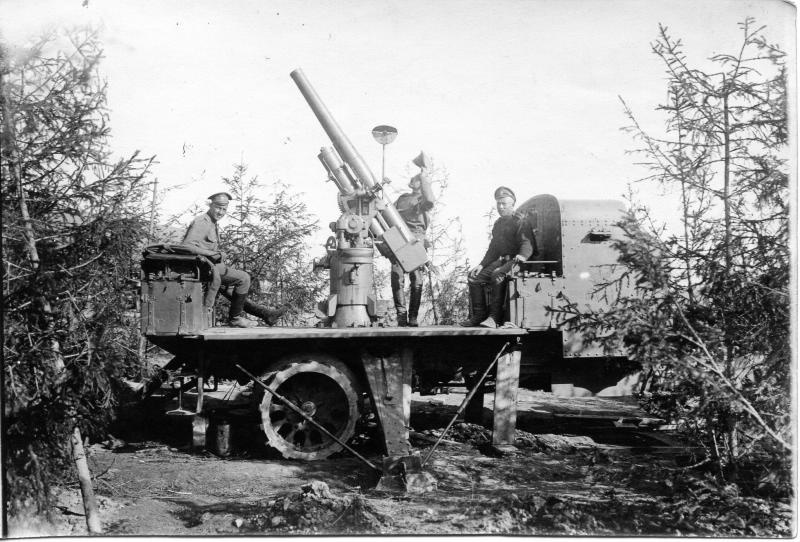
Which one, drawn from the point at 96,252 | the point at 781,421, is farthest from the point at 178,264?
the point at 781,421

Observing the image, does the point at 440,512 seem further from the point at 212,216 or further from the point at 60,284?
the point at 212,216

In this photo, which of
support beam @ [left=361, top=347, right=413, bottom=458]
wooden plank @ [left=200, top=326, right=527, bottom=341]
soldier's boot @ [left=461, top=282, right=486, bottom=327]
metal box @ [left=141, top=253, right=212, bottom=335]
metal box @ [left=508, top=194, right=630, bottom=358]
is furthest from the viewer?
soldier's boot @ [left=461, top=282, right=486, bottom=327]

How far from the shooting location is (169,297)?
684cm

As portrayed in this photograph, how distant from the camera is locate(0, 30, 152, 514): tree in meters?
4.71

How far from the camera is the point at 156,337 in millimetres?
6863

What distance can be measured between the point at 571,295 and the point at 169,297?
14.0 feet

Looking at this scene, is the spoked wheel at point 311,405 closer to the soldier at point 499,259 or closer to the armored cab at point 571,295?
the soldier at point 499,259

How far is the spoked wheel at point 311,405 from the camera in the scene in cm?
707

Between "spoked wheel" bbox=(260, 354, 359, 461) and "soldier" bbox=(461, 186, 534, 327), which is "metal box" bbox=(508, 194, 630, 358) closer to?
"soldier" bbox=(461, 186, 534, 327)

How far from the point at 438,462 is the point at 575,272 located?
102 inches

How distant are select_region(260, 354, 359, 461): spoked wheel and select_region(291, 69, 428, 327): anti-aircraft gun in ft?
2.83

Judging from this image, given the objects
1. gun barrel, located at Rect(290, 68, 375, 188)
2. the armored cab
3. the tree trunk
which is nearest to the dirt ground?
the tree trunk

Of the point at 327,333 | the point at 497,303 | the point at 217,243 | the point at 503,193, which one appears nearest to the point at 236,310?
the point at 217,243

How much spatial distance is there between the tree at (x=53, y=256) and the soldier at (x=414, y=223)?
14.2ft
